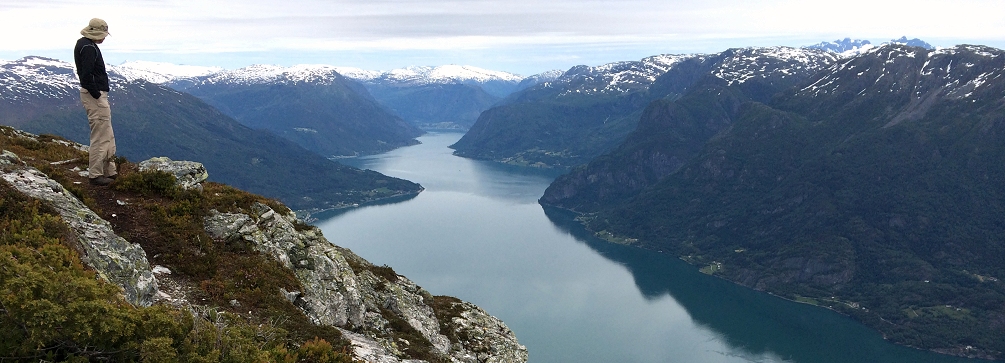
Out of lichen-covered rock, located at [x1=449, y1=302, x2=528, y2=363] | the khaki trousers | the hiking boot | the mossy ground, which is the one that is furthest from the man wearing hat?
lichen-covered rock, located at [x1=449, y1=302, x2=528, y2=363]

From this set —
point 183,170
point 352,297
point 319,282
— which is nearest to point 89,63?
point 183,170

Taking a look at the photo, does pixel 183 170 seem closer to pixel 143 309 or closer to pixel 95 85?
pixel 95 85

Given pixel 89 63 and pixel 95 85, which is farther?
pixel 95 85

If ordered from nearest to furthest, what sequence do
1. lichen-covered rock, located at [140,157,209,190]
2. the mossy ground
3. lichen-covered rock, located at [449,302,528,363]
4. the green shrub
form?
the mossy ground, the green shrub, lichen-covered rock, located at [140,157,209,190], lichen-covered rock, located at [449,302,528,363]

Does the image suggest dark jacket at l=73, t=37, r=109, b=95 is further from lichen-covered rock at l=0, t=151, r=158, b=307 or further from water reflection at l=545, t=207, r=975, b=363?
water reflection at l=545, t=207, r=975, b=363

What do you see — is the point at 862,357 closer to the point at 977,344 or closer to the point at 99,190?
the point at 977,344

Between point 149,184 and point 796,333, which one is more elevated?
point 149,184

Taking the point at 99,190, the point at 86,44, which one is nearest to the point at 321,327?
the point at 99,190
